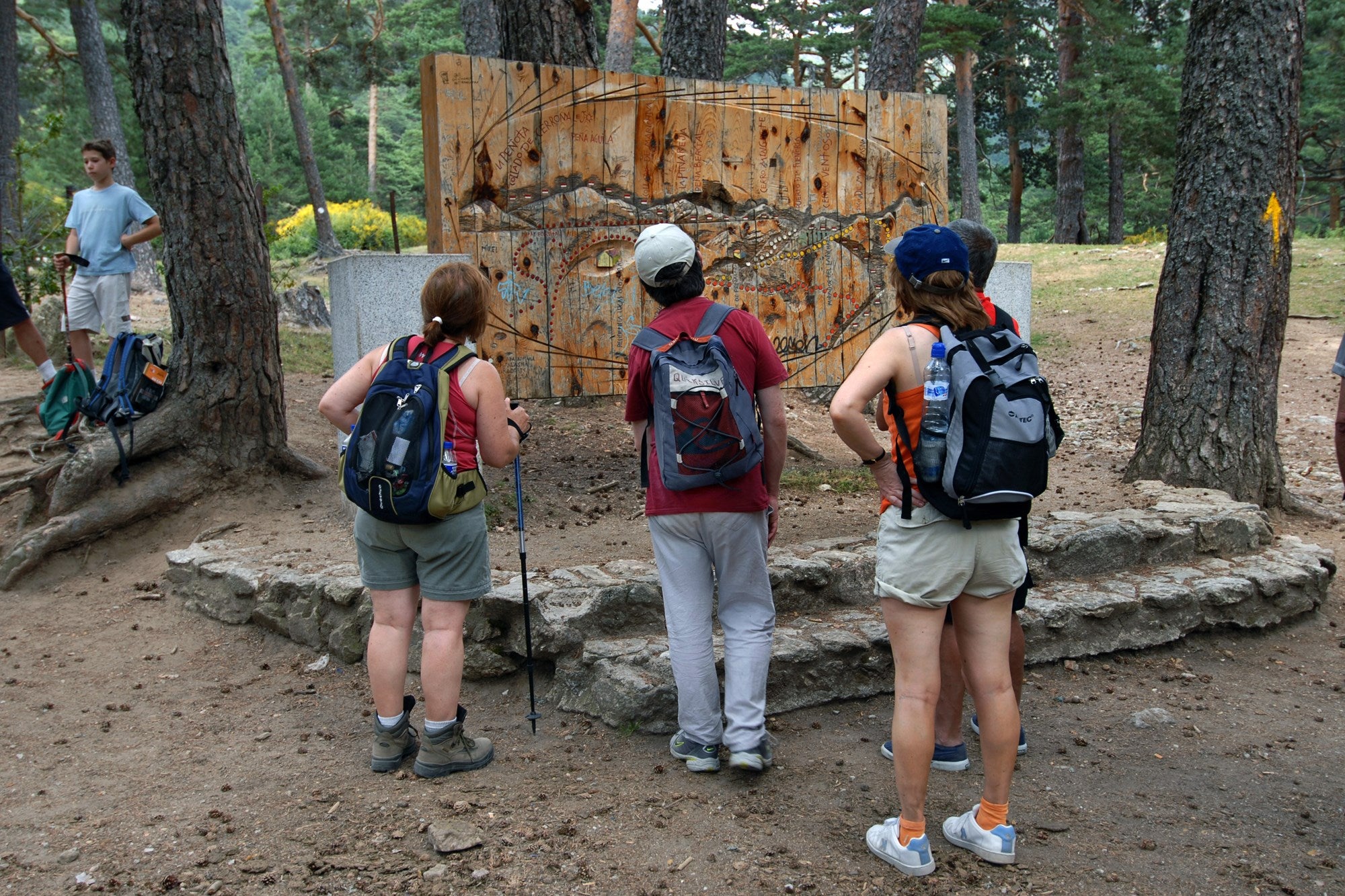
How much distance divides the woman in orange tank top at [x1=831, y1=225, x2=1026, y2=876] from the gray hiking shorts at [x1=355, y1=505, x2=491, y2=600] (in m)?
1.43

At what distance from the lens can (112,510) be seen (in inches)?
249

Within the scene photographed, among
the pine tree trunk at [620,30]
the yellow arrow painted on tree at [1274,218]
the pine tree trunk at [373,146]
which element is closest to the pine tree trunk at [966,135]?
the pine tree trunk at [620,30]

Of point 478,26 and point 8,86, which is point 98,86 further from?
point 478,26

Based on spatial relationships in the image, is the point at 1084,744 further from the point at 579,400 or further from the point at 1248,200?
the point at 579,400

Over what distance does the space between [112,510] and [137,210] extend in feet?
7.08

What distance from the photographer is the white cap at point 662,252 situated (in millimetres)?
3490

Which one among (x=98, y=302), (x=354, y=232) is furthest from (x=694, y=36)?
(x=354, y=232)

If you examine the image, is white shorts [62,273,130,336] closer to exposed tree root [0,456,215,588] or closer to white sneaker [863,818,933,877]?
exposed tree root [0,456,215,588]

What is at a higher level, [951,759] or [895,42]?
[895,42]

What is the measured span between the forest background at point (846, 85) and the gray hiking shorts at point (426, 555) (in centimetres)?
1270

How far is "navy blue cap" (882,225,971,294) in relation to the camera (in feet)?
9.86

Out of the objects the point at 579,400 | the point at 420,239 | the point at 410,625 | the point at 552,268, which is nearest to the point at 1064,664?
the point at 410,625

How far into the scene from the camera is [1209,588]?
209 inches

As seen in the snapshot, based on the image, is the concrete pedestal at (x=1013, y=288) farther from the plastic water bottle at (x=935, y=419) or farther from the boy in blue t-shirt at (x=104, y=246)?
Answer: the boy in blue t-shirt at (x=104, y=246)
